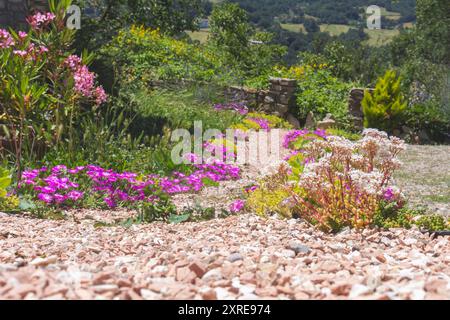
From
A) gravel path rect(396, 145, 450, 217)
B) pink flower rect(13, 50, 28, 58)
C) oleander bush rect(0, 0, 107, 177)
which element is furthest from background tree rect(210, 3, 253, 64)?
pink flower rect(13, 50, 28, 58)

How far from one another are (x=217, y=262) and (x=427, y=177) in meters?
5.47

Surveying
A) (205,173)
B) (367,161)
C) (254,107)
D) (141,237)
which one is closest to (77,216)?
(141,237)

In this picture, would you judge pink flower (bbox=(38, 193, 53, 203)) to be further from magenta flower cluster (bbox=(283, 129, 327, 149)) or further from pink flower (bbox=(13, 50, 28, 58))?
magenta flower cluster (bbox=(283, 129, 327, 149))

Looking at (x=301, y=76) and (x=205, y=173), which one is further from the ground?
(x=301, y=76)

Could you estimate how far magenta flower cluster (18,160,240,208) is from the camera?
532cm

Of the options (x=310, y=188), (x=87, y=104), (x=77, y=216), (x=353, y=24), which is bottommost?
(x=77, y=216)

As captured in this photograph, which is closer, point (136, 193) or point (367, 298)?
point (367, 298)

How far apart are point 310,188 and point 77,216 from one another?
2.11m

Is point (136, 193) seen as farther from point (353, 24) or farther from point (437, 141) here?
point (353, 24)

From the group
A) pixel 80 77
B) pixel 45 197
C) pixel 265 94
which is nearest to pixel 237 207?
pixel 45 197

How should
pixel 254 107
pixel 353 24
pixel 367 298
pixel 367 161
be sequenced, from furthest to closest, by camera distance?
1. pixel 353 24
2. pixel 254 107
3. pixel 367 161
4. pixel 367 298

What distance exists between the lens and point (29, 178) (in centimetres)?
549
